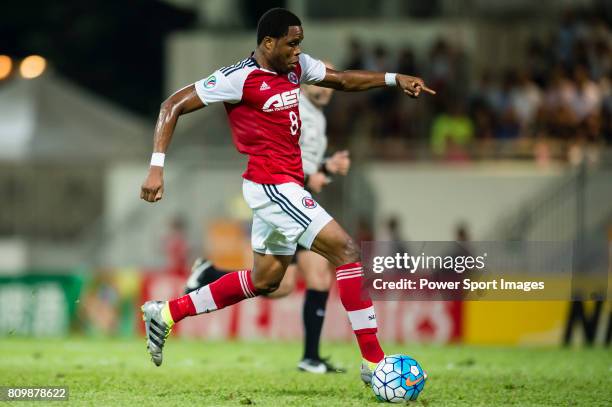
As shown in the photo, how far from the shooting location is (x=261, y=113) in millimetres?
9031

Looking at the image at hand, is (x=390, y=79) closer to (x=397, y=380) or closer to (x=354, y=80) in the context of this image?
(x=354, y=80)

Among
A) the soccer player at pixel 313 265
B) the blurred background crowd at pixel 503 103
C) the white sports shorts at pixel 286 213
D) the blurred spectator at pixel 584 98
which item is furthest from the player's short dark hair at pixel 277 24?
the blurred spectator at pixel 584 98

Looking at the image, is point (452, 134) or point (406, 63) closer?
point (452, 134)

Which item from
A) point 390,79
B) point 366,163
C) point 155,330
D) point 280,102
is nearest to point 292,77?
point 280,102

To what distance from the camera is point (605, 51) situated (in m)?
21.3

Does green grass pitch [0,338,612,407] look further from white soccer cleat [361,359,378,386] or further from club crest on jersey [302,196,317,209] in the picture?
club crest on jersey [302,196,317,209]

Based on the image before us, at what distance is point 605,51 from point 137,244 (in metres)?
8.19

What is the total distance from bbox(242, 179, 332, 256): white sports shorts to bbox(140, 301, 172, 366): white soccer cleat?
0.95 meters

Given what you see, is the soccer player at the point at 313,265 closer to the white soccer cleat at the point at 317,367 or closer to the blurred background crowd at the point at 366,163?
the white soccer cleat at the point at 317,367

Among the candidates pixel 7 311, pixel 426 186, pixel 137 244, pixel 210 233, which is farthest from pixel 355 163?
pixel 7 311

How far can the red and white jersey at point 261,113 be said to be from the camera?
897 cm

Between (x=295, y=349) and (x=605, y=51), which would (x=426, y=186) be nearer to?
(x=605, y=51)

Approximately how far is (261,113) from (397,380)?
2031 millimetres

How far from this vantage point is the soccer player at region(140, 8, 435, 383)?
891 cm
